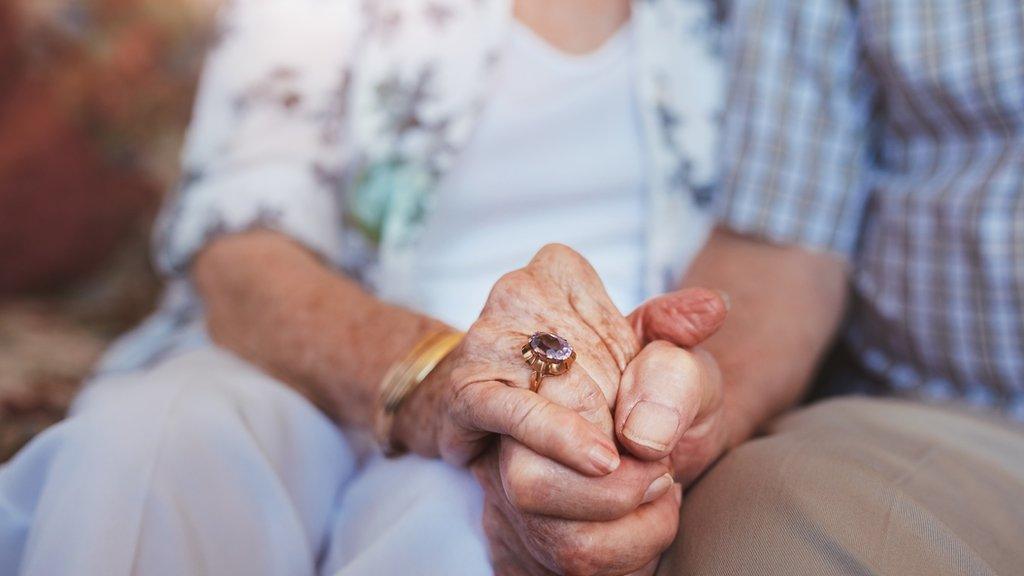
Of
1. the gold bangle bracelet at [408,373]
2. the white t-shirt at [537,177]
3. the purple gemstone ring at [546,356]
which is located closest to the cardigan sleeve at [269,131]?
the white t-shirt at [537,177]

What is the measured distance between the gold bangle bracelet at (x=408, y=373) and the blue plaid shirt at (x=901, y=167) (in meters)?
0.40

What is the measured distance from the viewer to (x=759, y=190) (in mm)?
903

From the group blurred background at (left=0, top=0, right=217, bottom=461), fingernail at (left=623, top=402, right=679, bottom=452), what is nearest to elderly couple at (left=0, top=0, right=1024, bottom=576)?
fingernail at (left=623, top=402, right=679, bottom=452)

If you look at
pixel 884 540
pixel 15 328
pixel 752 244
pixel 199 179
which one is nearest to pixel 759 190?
pixel 752 244

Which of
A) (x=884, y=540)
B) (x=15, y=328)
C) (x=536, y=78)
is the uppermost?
(x=536, y=78)

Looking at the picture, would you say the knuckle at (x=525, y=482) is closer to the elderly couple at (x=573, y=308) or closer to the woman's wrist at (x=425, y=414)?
the elderly couple at (x=573, y=308)

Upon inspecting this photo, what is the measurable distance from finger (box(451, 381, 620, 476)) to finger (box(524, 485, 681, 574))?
53mm

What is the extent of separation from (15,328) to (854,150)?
1.08 meters

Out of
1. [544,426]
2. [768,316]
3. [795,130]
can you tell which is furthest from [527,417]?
[795,130]

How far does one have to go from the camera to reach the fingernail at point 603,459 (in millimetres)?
487

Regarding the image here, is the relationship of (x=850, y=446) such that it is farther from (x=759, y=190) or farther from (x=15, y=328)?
(x=15, y=328)

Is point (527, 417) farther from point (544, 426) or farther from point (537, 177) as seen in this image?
point (537, 177)

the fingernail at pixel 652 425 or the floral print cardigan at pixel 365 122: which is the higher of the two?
the floral print cardigan at pixel 365 122

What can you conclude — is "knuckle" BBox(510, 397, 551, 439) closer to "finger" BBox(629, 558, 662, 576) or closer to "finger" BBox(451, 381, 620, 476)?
"finger" BBox(451, 381, 620, 476)
